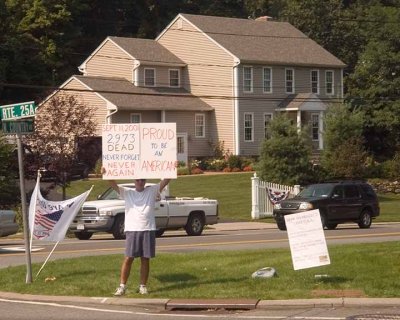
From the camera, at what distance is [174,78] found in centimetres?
6097

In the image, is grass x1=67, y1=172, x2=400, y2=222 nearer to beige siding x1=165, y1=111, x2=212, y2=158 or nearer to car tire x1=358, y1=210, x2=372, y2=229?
car tire x1=358, y1=210, x2=372, y2=229

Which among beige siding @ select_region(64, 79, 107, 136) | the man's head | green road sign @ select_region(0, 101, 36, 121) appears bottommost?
the man's head

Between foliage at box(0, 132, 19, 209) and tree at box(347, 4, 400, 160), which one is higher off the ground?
tree at box(347, 4, 400, 160)

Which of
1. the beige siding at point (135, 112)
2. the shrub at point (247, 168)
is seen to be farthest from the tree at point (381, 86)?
the beige siding at point (135, 112)

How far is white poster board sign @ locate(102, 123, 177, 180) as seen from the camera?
1397cm

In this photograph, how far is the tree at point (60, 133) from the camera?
35.9 metres

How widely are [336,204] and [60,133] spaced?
1153cm

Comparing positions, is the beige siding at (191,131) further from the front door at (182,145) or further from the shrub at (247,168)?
the shrub at (247,168)

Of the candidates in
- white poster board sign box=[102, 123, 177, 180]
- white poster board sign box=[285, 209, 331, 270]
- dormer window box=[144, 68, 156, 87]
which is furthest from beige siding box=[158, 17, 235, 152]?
white poster board sign box=[102, 123, 177, 180]

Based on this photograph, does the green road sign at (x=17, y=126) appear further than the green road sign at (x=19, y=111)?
Yes

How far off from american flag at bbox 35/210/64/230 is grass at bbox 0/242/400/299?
0.87m

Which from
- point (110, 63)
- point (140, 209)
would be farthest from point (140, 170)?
point (110, 63)

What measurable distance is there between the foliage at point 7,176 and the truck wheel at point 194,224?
8.54 m

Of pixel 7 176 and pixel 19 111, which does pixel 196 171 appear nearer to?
pixel 7 176
